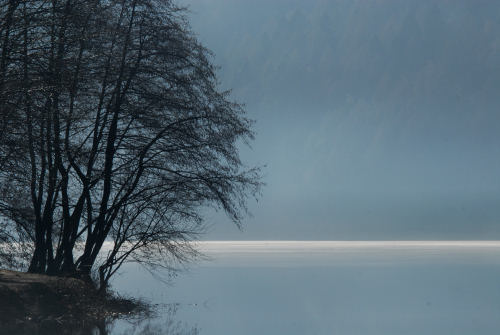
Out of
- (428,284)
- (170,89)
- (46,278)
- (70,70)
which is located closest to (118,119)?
(170,89)

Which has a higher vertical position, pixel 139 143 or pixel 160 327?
pixel 139 143

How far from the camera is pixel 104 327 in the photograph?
1666cm

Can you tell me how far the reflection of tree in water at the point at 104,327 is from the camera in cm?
1476

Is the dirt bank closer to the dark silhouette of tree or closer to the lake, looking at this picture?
the lake

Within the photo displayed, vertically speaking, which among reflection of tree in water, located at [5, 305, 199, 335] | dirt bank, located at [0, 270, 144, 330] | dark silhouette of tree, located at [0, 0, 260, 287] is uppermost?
dark silhouette of tree, located at [0, 0, 260, 287]

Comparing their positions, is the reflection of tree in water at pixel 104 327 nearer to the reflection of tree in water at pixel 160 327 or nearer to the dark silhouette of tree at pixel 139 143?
the reflection of tree in water at pixel 160 327

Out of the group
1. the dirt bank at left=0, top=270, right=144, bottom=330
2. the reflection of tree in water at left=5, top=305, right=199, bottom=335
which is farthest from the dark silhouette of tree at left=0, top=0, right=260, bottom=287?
the reflection of tree in water at left=5, top=305, right=199, bottom=335

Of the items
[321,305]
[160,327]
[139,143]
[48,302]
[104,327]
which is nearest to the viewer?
[48,302]

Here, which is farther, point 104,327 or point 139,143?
point 139,143

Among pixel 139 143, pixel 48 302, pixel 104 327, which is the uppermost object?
pixel 139 143

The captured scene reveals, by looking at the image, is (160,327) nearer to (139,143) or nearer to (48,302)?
(48,302)

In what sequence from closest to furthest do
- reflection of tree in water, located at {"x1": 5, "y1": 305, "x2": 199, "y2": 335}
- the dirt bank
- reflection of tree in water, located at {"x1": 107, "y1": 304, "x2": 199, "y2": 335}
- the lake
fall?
reflection of tree in water, located at {"x1": 5, "y1": 305, "x2": 199, "y2": 335} < the dirt bank < reflection of tree in water, located at {"x1": 107, "y1": 304, "x2": 199, "y2": 335} < the lake

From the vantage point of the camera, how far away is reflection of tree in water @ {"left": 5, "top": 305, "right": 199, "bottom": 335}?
48.4 feet

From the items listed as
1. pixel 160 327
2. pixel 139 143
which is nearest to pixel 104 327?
pixel 160 327
